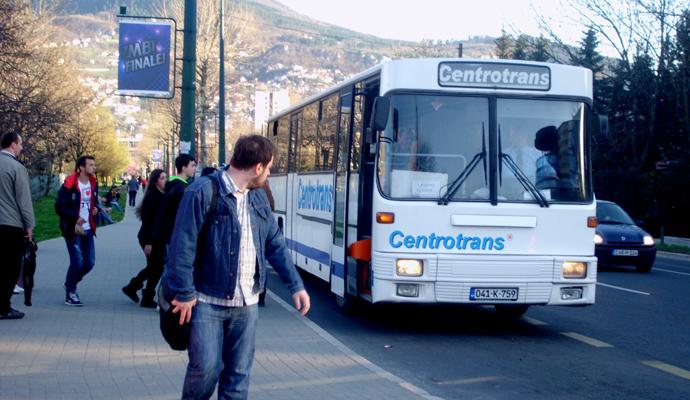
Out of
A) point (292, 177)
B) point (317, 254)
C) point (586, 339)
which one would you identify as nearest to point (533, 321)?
point (586, 339)

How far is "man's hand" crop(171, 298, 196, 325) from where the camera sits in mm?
5012

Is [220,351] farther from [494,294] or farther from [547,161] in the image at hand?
[547,161]

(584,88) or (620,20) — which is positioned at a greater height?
(620,20)

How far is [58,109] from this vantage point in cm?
3184

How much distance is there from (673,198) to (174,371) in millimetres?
29326

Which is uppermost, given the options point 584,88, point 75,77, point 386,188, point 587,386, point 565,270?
point 75,77

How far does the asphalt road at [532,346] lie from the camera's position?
8266 mm

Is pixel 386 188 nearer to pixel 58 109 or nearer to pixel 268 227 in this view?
pixel 268 227

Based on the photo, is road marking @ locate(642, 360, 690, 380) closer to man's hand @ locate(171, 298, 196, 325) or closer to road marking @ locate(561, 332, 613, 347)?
road marking @ locate(561, 332, 613, 347)

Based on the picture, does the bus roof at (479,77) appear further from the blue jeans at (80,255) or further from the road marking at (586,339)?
the blue jeans at (80,255)

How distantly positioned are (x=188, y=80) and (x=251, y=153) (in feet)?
40.3

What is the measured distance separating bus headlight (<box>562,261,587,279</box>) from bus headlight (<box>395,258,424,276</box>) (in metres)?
1.65

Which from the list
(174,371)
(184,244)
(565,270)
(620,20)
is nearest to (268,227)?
Answer: (184,244)

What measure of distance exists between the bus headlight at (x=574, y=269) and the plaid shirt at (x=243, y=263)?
607cm
